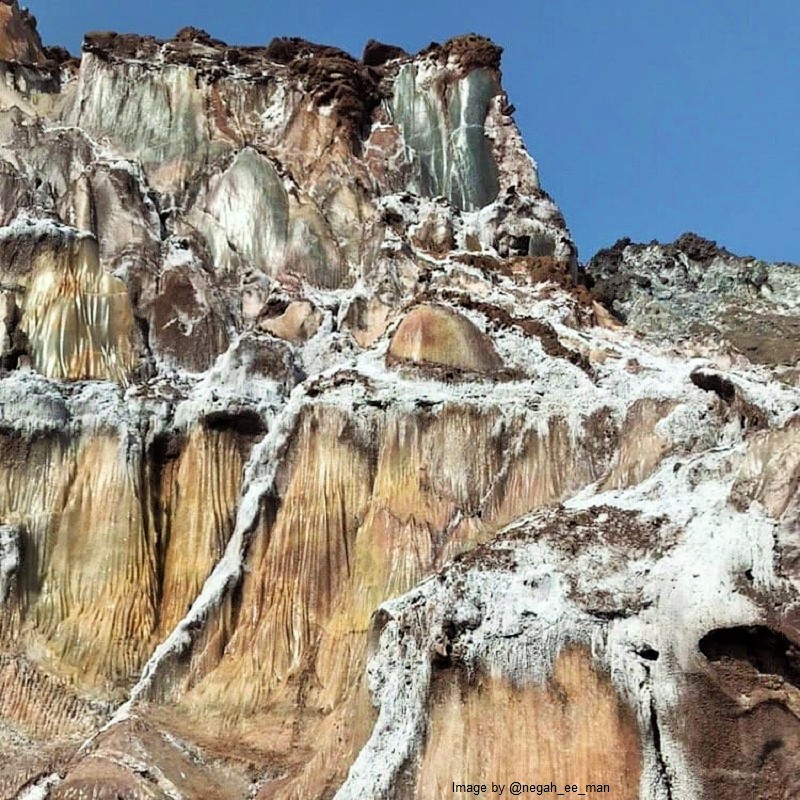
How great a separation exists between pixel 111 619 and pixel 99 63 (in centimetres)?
1314

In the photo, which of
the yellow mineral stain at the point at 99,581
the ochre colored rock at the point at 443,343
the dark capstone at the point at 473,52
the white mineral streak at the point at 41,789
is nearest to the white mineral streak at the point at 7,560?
the yellow mineral stain at the point at 99,581

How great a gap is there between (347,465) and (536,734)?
6.36 m

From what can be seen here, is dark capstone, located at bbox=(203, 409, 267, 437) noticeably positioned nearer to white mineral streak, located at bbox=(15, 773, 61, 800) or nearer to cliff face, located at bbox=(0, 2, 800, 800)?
cliff face, located at bbox=(0, 2, 800, 800)

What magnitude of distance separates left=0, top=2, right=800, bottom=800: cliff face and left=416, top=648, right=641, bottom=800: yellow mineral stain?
0.02 metres

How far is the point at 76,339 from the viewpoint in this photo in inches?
650

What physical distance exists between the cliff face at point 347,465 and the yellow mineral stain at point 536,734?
2 centimetres

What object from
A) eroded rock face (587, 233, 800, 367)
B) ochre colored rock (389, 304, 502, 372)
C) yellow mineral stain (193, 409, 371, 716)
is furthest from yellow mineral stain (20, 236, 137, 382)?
eroded rock face (587, 233, 800, 367)

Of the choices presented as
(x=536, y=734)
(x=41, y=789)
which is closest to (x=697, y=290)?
(x=536, y=734)

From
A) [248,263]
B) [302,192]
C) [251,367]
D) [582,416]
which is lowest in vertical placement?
[582,416]

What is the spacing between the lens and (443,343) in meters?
15.9

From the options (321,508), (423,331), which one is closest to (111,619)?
(321,508)

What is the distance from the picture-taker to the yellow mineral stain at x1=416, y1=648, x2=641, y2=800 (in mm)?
8625

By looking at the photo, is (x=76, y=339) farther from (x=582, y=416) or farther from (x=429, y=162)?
(x=429, y=162)

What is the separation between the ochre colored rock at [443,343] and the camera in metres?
15.8
